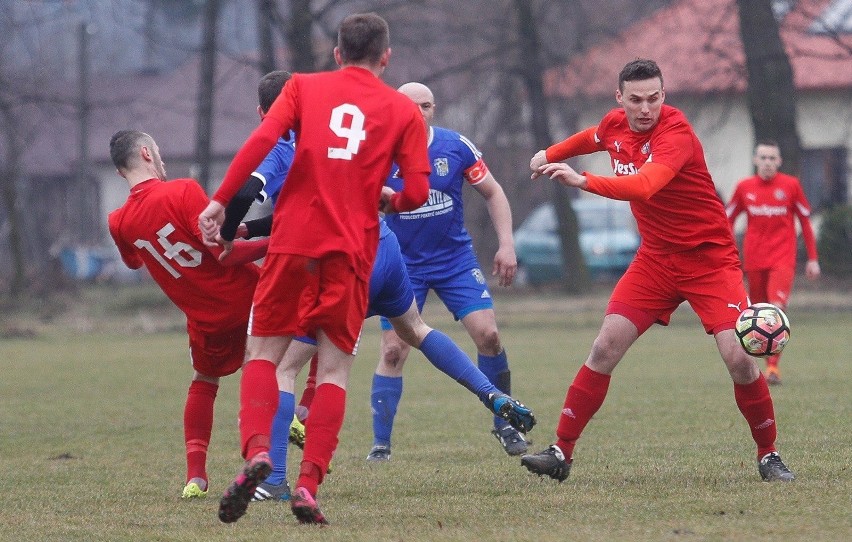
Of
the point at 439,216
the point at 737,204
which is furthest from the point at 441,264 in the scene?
the point at 737,204

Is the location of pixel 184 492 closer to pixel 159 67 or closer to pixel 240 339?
pixel 240 339

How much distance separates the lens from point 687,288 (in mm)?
6250

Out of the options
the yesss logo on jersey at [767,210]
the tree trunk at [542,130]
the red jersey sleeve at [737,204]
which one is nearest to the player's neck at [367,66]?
the red jersey sleeve at [737,204]

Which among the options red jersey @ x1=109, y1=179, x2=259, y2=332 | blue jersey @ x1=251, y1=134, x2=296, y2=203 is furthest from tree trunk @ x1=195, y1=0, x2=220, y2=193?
red jersey @ x1=109, y1=179, x2=259, y2=332

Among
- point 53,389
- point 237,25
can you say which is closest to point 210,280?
point 53,389

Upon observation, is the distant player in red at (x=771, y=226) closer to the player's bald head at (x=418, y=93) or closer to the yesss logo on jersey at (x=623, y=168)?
the player's bald head at (x=418, y=93)

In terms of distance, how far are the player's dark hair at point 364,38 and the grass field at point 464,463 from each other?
1837 mm

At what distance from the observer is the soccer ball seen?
19.7 ft

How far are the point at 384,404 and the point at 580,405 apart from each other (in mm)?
1731

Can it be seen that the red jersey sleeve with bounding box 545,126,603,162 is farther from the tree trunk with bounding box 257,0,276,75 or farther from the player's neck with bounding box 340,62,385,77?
the tree trunk with bounding box 257,0,276,75

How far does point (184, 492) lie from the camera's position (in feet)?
20.6

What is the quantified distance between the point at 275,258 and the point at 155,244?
1001 millimetres

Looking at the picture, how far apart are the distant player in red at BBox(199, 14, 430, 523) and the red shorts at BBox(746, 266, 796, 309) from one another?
23.2 feet

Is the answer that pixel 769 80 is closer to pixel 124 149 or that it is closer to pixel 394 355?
pixel 394 355
